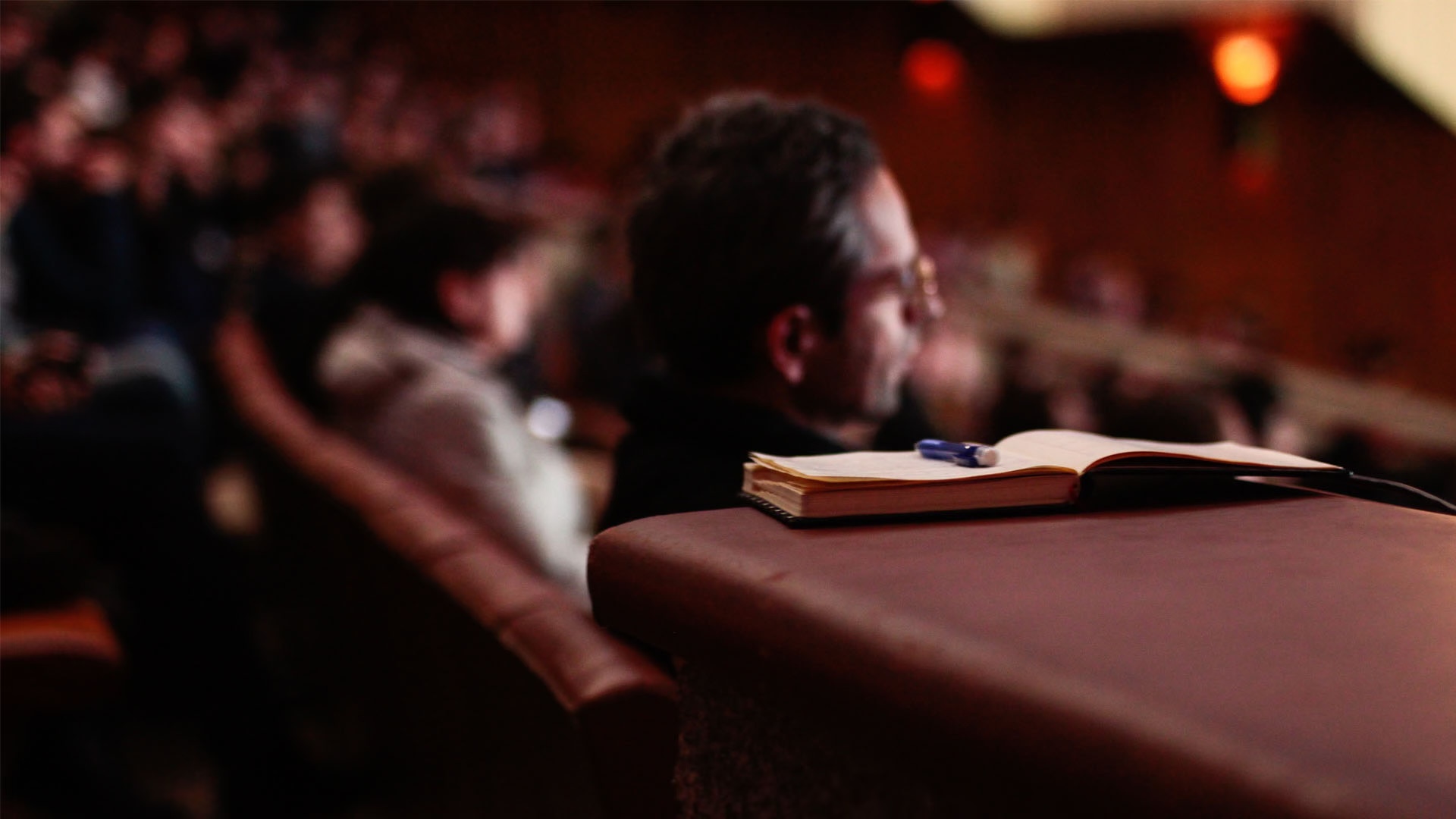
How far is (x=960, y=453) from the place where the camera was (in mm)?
860

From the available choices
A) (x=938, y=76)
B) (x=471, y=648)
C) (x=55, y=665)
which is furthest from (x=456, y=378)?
(x=938, y=76)

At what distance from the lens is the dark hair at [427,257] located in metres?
2.34

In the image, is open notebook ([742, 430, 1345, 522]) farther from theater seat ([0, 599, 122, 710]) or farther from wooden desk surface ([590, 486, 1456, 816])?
theater seat ([0, 599, 122, 710])

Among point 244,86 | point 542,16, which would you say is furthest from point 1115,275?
point 244,86

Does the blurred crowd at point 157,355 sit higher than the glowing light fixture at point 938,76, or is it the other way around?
the glowing light fixture at point 938,76

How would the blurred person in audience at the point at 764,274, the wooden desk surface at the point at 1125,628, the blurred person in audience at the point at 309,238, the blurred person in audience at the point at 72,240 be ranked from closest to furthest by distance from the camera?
the wooden desk surface at the point at 1125,628
the blurred person in audience at the point at 764,274
the blurred person in audience at the point at 72,240
the blurred person in audience at the point at 309,238

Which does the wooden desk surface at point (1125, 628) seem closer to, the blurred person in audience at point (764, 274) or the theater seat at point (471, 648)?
the theater seat at point (471, 648)

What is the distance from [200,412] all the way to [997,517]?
3271 millimetres

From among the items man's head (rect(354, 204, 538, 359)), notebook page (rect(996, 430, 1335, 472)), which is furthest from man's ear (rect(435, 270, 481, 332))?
notebook page (rect(996, 430, 1335, 472))

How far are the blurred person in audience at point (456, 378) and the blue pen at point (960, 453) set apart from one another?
1.08m

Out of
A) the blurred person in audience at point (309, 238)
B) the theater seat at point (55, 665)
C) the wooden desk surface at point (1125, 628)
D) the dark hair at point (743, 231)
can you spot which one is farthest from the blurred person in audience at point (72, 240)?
the wooden desk surface at point (1125, 628)

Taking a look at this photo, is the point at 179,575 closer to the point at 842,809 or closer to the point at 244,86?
the point at 842,809

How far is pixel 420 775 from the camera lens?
169 centimetres

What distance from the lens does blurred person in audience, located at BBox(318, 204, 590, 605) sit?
80.5 inches
